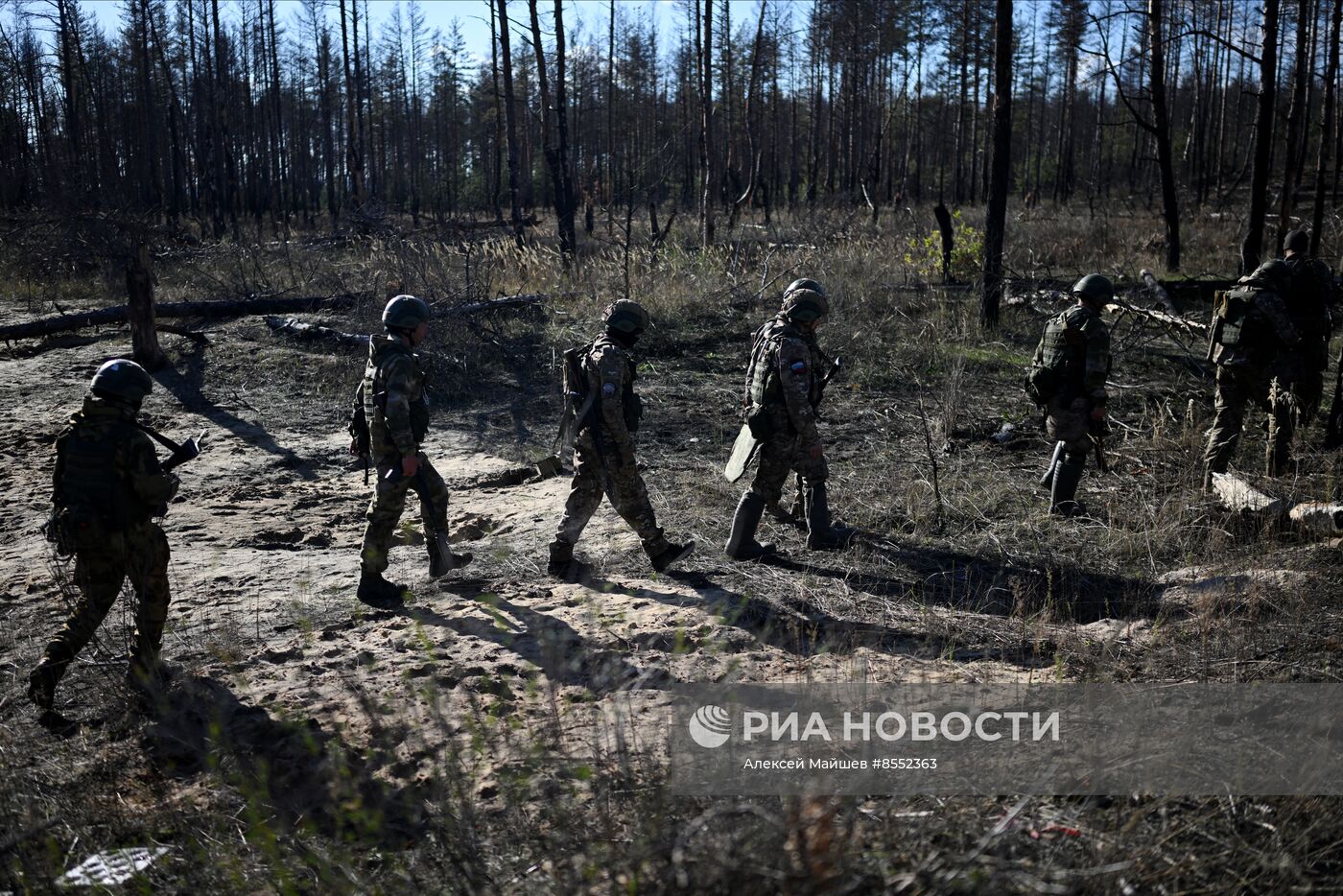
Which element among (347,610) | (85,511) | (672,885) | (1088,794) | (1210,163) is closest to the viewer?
(672,885)

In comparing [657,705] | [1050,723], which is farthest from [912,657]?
[657,705]

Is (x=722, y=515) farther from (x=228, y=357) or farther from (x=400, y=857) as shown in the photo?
(x=228, y=357)

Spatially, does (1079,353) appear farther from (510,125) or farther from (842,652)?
(510,125)

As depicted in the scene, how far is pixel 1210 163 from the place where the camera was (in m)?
32.4

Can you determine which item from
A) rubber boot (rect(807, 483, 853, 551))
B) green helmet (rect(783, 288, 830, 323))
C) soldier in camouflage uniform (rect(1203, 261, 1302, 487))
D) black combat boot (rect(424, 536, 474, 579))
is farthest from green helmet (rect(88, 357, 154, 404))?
soldier in camouflage uniform (rect(1203, 261, 1302, 487))

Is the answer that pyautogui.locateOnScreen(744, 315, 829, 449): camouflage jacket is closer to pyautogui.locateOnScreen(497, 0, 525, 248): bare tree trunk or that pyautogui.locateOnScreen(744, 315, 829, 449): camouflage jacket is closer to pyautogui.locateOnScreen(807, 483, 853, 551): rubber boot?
pyautogui.locateOnScreen(807, 483, 853, 551): rubber boot

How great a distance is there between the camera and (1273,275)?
6824mm

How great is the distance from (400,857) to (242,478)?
6.05 meters

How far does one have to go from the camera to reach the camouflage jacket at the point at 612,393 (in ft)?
17.5

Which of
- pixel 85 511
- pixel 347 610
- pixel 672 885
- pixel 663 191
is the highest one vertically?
pixel 663 191

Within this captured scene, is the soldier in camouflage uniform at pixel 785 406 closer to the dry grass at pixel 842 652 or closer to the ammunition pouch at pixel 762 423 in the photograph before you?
the ammunition pouch at pixel 762 423

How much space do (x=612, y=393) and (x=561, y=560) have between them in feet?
3.55

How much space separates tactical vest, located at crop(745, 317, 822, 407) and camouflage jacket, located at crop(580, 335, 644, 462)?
0.78 metres

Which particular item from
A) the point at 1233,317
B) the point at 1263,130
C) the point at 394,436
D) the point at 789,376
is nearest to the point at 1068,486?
the point at 1233,317
